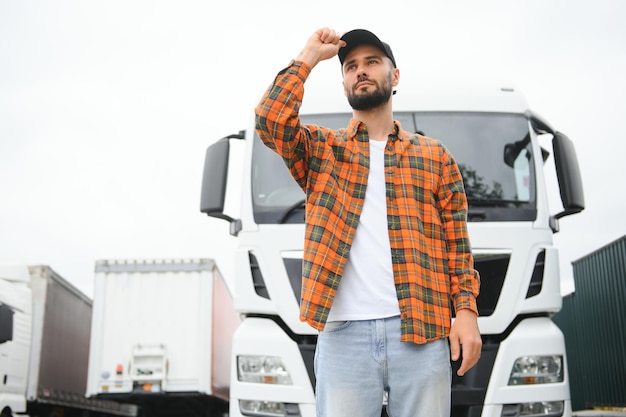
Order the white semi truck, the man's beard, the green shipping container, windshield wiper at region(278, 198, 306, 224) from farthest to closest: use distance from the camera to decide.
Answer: the green shipping container < windshield wiper at region(278, 198, 306, 224) < the white semi truck < the man's beard

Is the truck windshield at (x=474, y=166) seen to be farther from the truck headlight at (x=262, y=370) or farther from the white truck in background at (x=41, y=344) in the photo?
the white truck in background at (x=41, y=344)

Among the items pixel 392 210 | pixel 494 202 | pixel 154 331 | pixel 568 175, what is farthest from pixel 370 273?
pixel 154 331

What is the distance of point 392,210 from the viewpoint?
7.94ft

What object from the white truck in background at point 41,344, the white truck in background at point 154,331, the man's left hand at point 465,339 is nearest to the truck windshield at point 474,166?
the man's left hand at point 465,339

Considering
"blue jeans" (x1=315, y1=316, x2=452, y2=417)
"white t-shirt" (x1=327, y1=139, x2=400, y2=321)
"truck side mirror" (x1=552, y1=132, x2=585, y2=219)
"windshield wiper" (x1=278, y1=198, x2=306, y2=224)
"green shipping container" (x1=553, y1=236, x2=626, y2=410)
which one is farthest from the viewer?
"green shipping container" (x1=553, y1=236, x2=626, y2=410)

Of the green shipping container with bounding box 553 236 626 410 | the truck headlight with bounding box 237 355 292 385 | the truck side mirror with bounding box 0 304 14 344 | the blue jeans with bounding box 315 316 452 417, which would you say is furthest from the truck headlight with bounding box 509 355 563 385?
the green shipping container with bounding box 553 236 626 410

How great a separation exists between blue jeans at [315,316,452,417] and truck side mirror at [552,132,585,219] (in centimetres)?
301

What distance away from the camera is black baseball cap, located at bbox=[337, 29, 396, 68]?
259cm

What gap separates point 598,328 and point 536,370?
24.6 feet

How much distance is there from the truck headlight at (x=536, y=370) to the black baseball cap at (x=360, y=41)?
103 inches

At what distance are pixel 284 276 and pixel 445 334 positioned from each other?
92.4 inches

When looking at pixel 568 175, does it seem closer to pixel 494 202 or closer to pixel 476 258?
pixel 494 202

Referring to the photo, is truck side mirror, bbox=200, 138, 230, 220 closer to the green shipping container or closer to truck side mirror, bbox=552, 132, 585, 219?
truck side mirror, bbox=552, 132, 585, 219

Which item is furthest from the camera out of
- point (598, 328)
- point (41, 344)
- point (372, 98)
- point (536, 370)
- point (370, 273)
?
point (598, 328)
